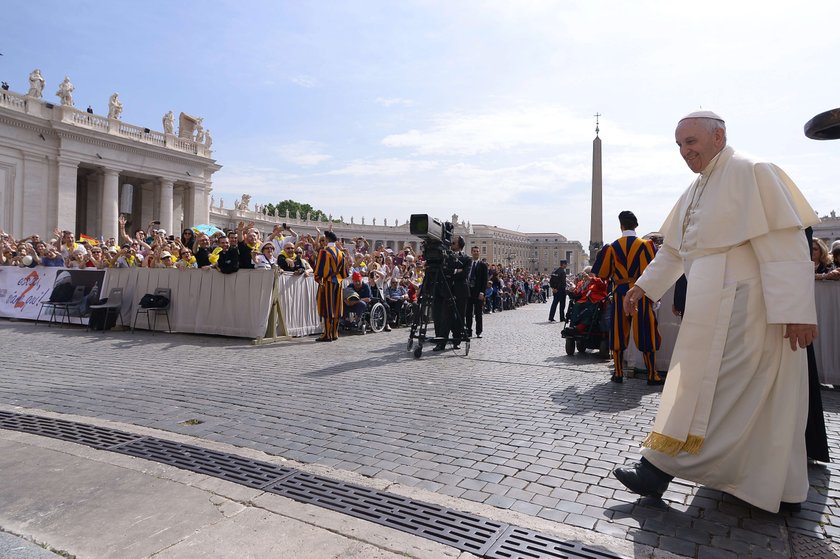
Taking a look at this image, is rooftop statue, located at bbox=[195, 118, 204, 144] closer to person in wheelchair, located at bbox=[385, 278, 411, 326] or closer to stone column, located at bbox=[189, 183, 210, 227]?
stone column, located at bbox=[189, 183, 210, 227]

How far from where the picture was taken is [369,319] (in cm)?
1272

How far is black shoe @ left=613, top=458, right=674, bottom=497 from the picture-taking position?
2947mm

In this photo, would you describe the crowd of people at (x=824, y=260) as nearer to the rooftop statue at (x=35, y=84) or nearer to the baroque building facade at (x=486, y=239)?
the rooftop statue at (x=35, y=84)

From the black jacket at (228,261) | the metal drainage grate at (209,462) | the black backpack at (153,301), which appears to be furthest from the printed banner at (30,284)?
the metal drainage grate at (209,462)

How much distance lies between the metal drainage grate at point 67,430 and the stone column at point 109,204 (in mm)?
36133

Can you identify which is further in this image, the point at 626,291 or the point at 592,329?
the point at 592,329

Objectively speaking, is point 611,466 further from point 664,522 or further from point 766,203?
point 766,203

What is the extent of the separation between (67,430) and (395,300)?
10159 millimetres

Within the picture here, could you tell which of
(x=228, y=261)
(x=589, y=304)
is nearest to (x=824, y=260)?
(x=589, y=304)

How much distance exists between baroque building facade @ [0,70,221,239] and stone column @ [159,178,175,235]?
7cm

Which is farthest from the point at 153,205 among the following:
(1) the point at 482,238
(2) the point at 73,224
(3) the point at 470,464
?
(1) the point at 482,238

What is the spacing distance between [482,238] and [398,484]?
133851 millimetres

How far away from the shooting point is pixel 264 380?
255 inches

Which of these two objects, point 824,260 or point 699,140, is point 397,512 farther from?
point 824,260
